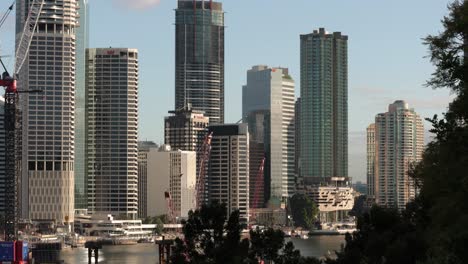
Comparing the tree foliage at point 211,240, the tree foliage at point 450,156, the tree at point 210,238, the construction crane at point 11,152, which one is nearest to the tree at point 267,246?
the tree foliage at point 211,240

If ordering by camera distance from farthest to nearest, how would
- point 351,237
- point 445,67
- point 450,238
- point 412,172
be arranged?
point 351,237 → point 412,172 → point 445,67 → point 450,238

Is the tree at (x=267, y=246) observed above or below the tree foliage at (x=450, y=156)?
below

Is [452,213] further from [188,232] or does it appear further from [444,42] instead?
[188,232]

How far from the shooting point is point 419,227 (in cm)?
4647

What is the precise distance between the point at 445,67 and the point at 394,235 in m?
19.1

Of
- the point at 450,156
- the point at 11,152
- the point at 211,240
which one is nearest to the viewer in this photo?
the point at 450,156

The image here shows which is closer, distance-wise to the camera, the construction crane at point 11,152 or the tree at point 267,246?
the tree at point 267,246

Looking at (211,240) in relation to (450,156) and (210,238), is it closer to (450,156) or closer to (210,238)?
(210,238)

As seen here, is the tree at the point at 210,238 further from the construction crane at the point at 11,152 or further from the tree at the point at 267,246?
the construction crane at the point at 11,152

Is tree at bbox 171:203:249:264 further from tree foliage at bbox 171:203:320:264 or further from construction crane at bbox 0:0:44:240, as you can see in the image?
construction crane at bbox 0:0:44:240

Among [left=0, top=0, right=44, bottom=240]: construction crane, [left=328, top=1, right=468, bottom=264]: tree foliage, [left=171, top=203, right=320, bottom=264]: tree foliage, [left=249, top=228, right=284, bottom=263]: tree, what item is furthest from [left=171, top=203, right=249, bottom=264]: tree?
[left=0, top=0, right=44, bottom=240]: construction crane

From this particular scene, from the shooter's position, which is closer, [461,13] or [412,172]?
[461,13]

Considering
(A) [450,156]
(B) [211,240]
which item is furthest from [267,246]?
(A) [450,156]

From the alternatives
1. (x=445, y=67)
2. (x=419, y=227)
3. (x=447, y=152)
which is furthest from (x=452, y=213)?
(x=419, y=227)
